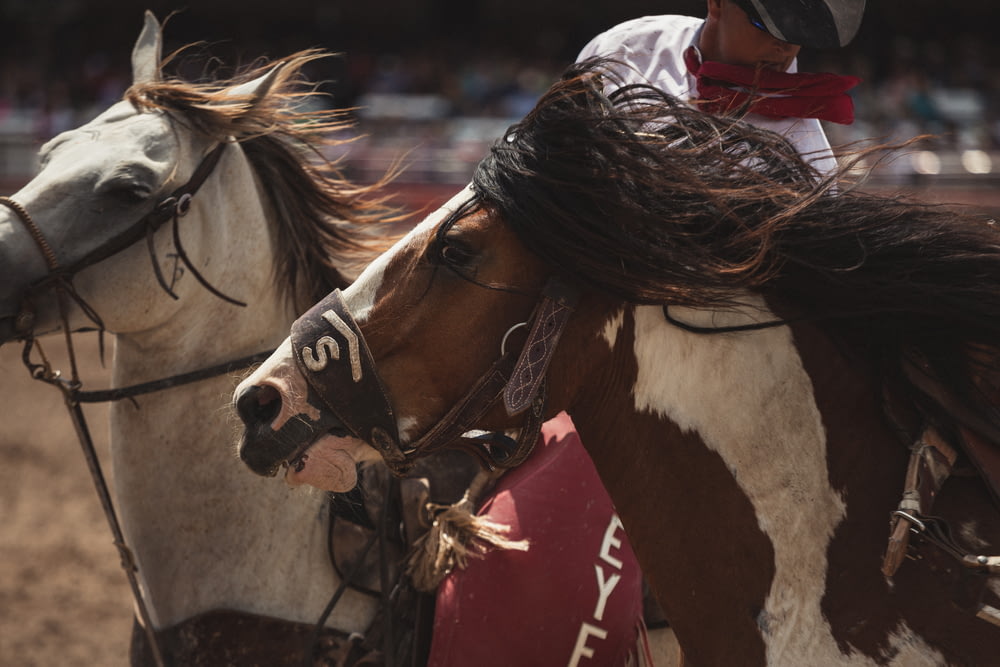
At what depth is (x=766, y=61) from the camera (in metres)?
2.31

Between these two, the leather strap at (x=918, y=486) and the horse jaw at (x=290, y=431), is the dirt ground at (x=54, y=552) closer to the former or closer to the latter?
the horse jaw at (x=290, y=431)

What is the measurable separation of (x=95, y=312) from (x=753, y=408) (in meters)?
1.61

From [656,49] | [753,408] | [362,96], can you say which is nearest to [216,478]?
[753,408]

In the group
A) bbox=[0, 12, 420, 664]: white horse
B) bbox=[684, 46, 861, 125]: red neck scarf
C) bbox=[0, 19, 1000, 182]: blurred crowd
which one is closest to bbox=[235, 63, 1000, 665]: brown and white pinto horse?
bbox=[684, 46, 861, 125]: red neck scarf

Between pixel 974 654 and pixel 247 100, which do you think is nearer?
pixel 974 654

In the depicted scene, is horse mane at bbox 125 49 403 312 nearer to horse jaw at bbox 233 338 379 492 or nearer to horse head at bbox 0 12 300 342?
horse head at bbox 0 12 300 342

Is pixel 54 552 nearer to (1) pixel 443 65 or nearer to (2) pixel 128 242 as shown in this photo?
(2) pixel 128 242

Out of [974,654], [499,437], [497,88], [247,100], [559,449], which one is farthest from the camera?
[497,88]

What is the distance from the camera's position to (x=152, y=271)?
260 centimetres

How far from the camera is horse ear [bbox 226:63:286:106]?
9.14ft

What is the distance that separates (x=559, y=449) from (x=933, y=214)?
1023 mm

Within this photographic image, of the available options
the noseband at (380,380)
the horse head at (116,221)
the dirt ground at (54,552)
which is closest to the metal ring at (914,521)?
the noseband at (380,380)

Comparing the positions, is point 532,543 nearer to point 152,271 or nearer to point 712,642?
point 712,642

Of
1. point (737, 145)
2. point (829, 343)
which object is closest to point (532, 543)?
point (829, 343)
